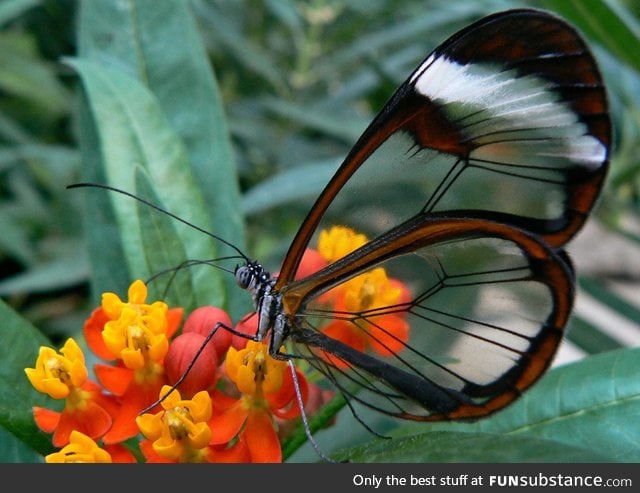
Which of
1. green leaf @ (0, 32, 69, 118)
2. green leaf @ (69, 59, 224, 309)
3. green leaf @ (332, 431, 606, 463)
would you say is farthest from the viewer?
green leaf @ (0, 32, 69, 118)

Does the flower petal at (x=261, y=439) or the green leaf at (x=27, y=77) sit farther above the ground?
the green leaf at (x=27, y=77)

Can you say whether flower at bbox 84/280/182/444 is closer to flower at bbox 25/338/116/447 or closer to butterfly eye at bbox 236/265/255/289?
flower at bbox 25/338/116/447

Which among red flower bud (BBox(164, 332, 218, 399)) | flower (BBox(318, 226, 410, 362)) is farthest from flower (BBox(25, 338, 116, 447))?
flower (BBox(318, 226, 410, 362))

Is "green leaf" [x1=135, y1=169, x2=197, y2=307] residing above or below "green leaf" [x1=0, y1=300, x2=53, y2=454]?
above

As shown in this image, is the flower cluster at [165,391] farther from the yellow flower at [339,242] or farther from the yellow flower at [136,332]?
the yellow flower at [339,242]

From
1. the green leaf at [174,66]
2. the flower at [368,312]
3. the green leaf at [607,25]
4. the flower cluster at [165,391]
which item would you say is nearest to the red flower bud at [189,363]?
the flower cluster at [165,391]

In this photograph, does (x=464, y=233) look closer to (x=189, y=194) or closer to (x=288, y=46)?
(x=189, y=194)
